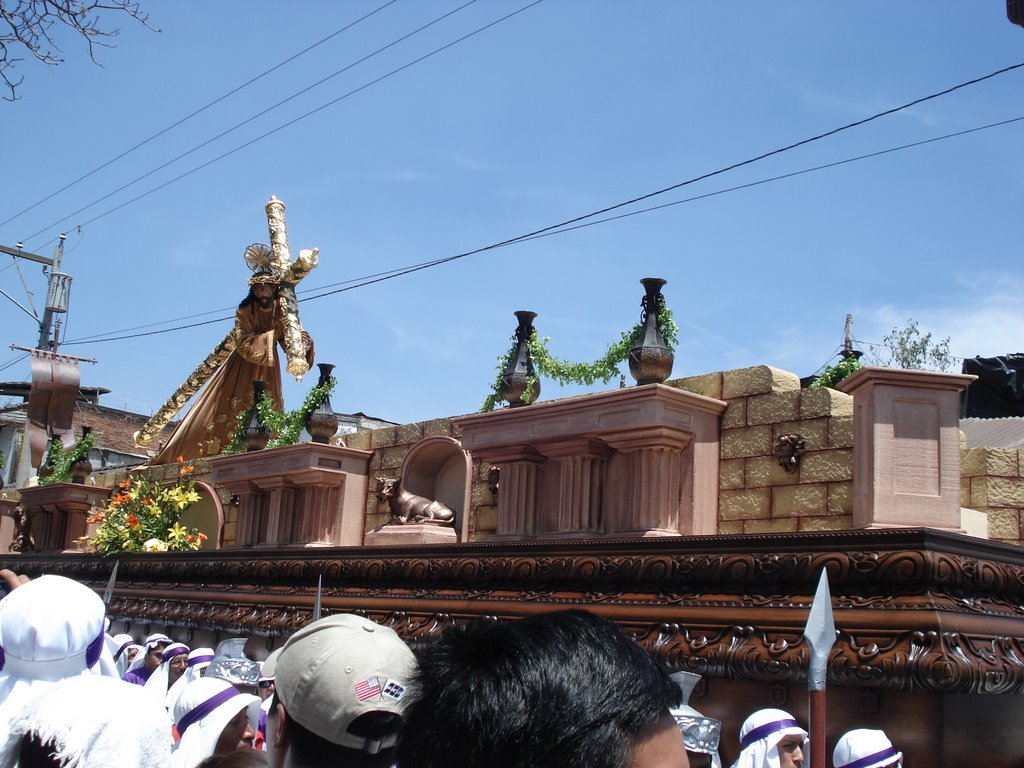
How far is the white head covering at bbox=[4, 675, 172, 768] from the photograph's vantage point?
2.94m

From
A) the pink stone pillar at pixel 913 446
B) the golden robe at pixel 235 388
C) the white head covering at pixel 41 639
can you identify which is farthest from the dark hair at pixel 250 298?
the white head covering at pixel 41 639

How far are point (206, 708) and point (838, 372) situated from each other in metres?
5.82

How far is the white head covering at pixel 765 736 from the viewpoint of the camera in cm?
573

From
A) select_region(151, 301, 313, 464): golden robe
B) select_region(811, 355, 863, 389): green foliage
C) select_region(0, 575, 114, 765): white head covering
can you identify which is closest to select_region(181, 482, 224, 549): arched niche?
select_region(151, 301, 313, 464): golden robe

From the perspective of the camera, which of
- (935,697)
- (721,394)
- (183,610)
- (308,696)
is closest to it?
(308,696)

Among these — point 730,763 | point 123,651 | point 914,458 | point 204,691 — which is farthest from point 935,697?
point 123,651

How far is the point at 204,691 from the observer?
5.18m

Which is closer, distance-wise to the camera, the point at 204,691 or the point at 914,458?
the point at 204,691

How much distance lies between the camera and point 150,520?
16.4 metres

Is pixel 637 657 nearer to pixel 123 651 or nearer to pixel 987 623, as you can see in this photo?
pixel 987 623

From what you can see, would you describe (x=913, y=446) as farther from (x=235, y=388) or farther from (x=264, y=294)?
(x=235, y=388)

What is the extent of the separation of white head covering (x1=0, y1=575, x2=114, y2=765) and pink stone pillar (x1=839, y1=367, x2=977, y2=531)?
20.1 ft

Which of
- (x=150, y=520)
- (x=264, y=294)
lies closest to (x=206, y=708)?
(x=264, y=294)

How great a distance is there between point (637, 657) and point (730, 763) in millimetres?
5854
